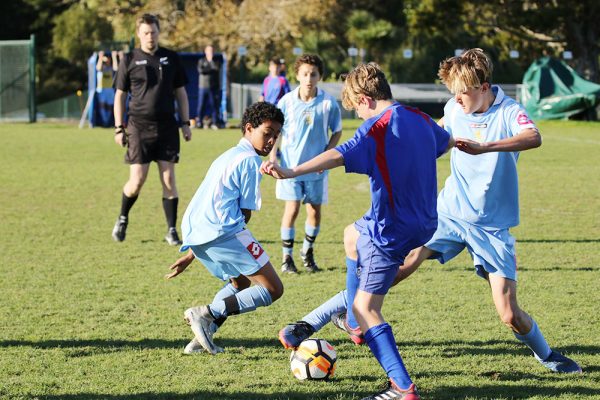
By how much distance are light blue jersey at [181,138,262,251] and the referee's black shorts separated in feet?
13.5

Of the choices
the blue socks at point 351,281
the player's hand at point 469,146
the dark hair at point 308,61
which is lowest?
the blue socks at point 351,281

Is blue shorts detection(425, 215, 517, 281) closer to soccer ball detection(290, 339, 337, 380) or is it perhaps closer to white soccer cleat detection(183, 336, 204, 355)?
soccer ball detection(290, 339, 337, 380)

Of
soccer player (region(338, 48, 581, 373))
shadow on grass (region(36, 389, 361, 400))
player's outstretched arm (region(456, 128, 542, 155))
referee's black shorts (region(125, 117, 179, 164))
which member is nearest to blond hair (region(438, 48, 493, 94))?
soccer player (region(338, 48, 581, 373))

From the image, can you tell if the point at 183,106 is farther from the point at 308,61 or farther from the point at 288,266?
the point at 288,266

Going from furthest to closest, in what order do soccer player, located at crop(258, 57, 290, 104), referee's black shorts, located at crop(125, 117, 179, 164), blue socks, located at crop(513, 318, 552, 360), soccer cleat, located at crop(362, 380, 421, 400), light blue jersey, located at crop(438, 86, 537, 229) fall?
soccer player, located at crop(258, 57, 290, 104) → referee's black shorts, located at crop(125, 117, 179, 164) → light blue jersey, located at crop(438, 86, 537, 229) → blue socks, located at crop(513, 318, 552, 360) → soccer cleat, located at crop(362, 380, 421, 400)

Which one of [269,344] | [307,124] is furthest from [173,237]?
[269,344]

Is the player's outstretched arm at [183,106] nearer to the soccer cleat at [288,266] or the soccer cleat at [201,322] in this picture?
the soccer cleat at [288,266]

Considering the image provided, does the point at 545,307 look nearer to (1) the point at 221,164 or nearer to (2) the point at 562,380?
(2) the point at 562,380

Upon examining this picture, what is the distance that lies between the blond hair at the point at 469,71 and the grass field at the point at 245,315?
1.59 m

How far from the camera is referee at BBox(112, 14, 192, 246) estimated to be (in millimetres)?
9281

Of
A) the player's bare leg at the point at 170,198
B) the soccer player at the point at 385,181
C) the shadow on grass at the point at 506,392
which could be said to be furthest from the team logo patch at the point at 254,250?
the player's bare leg at the point at 170,198

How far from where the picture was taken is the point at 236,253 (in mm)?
5246

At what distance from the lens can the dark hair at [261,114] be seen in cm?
521

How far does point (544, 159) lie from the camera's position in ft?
60.0
